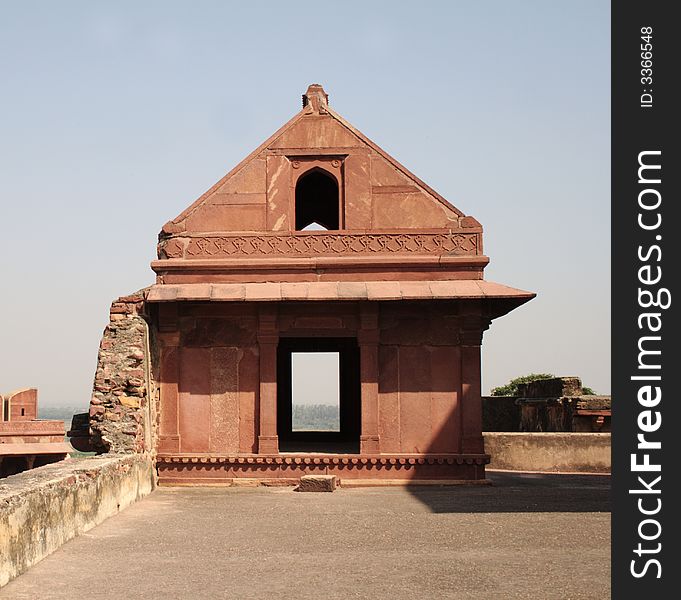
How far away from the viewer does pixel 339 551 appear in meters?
8.24

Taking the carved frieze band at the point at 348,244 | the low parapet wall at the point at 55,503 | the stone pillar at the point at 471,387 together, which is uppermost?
the carved frieze band at the point at 348,244

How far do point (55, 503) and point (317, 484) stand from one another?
5.42 meters

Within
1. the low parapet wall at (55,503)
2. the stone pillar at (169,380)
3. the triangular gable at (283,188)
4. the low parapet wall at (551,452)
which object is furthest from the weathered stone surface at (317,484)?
the low parapet wall at (551,452)

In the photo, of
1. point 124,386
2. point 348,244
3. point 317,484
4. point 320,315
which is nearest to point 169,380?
point 124,386

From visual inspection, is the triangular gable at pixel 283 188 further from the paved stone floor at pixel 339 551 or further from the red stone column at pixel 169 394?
the paved stone floor at pixel 339 551

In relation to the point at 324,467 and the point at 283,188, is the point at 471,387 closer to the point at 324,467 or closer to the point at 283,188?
the point at 324,467

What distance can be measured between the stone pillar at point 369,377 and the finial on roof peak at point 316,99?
3.25 meters

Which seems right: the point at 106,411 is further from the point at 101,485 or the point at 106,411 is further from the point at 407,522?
the point at 407,522

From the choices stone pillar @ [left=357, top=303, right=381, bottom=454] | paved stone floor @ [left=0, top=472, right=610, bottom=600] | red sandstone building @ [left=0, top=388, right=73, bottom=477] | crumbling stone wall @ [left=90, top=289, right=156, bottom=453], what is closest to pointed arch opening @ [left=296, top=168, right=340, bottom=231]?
stone pillar @ [left=357, top=303, right=381, bottom=454]

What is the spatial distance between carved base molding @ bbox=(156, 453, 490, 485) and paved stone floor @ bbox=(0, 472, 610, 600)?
5.09 ft

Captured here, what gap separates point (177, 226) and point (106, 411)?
3.18 meters

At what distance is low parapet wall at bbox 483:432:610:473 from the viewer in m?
16.6

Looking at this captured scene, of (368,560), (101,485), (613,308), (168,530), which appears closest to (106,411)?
(101,485)

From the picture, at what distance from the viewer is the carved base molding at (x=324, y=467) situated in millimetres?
13977
